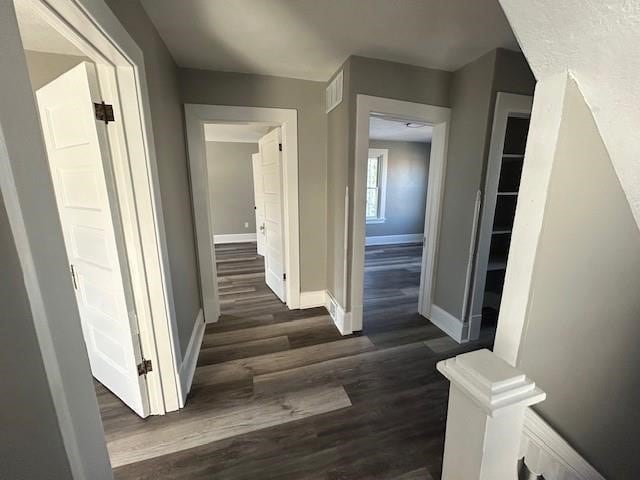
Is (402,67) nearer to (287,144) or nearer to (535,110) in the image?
(287,144)

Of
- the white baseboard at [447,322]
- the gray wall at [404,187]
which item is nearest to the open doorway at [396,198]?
the gray wall at [404,187]

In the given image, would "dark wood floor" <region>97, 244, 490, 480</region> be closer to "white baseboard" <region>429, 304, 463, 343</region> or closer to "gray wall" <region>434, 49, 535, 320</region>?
"white baseboard" <region>429, 304, 463, 343</region>

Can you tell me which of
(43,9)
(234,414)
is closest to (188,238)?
(234,414)

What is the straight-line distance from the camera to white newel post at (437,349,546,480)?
1.42 feet

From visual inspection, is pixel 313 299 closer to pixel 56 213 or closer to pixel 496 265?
pixel 496 265

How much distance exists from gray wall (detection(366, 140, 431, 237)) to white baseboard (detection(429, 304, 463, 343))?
3385 mm

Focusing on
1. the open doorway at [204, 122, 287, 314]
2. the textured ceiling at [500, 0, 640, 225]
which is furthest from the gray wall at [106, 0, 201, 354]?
the textured ceiling at [500, 0, 640, 225]

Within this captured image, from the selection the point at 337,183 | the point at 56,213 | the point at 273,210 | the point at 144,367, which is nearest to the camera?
the point at 56,213

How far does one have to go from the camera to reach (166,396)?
1611 millimetres

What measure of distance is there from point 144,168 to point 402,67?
2076 mm

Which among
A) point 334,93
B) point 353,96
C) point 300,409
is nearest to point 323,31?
point 353,96

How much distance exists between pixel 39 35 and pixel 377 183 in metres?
5.31

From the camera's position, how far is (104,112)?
4.01ft

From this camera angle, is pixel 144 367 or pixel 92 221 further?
pixel 144 367
